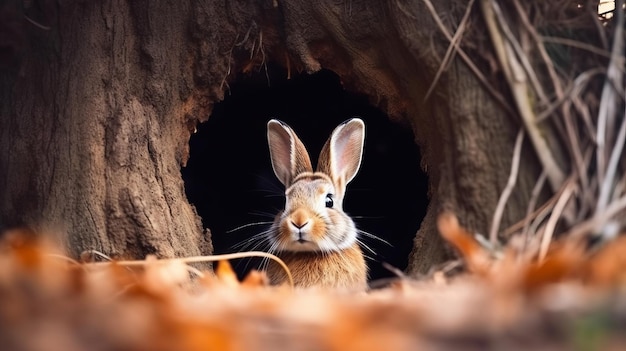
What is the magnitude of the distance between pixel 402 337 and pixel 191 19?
11.1ft

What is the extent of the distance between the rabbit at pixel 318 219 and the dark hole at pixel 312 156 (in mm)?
1375

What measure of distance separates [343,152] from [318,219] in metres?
0.71

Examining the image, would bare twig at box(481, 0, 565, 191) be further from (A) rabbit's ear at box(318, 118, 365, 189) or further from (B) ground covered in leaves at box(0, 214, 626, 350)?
(A) rabbit's ear at box(318, 118, 365, 189)

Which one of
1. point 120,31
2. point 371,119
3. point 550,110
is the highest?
point 120,31

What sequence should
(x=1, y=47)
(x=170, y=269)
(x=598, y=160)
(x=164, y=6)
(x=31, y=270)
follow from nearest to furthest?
1. (x=31, y=270)
2. (x=170, y=269)
3. (x=598, y=160)
4. (x=1, y=47)
5. (x=164, y=6)

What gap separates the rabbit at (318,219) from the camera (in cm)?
436

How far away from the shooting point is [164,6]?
428 cm

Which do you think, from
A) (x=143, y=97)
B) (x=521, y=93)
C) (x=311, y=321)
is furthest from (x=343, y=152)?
(x=311, y=321)

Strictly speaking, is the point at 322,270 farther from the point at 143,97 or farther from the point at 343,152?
the point at 143,97

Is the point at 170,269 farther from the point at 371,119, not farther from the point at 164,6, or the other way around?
the point at 371,119

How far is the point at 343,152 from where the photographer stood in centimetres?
492

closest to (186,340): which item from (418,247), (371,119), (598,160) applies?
Result: (598,160)

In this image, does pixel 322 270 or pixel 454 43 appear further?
pixel 322 270

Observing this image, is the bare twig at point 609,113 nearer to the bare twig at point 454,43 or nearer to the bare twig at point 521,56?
the bare twig at point 521,56
